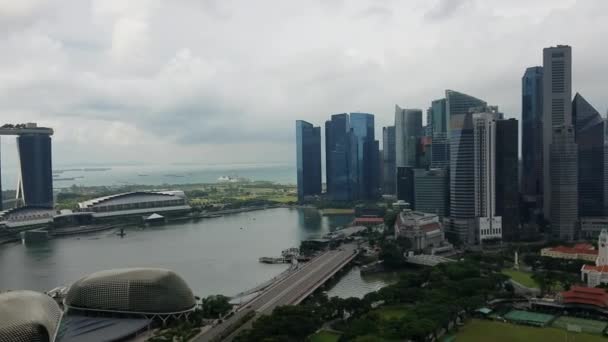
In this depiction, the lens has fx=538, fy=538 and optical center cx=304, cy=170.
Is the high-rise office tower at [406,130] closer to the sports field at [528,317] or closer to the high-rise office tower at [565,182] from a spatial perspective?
the high-rise office tower at [565,182]

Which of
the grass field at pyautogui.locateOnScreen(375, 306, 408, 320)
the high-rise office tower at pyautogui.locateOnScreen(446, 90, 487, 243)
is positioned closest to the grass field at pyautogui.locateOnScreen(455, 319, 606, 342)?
the grass field at pyautogui.locateOnScreen(375, 306, 408, 320)

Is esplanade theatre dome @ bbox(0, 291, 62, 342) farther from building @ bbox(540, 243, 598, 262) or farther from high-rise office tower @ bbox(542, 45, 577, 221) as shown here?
high-rise office tower @ bbox(542, 45, 577, 221)

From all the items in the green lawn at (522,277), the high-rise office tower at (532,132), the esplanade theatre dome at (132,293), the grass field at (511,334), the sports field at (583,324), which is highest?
the high-rise office tower at (532,132)

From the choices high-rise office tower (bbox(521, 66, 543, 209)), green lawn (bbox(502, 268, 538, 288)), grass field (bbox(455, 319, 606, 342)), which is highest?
high-rise office tower (bbox(521, 66, 543, 209))

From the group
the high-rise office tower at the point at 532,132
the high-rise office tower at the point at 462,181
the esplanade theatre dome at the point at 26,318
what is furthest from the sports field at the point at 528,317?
the high-rise office tower at the point at 532,132

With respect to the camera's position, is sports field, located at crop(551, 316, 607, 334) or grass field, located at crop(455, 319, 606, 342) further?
sports field, located at crop(551, 316, 607, 334)

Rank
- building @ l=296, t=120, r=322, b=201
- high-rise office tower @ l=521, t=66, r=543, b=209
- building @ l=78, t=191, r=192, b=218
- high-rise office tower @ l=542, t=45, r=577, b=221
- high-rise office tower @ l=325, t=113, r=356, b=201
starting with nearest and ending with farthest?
high-rise office tower @ l=542, t=45, r=577, b=221 < high-rise office tower @ l=521, t=66, r=543, b=209 < building @ l=78, t=191, r=192, b=218 < high-rise office tower @ l=325, t=113, r=356, b=201 < building @ l=296, t=120, r=322, b=201

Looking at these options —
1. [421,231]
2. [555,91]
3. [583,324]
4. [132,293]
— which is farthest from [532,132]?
[132,293]
